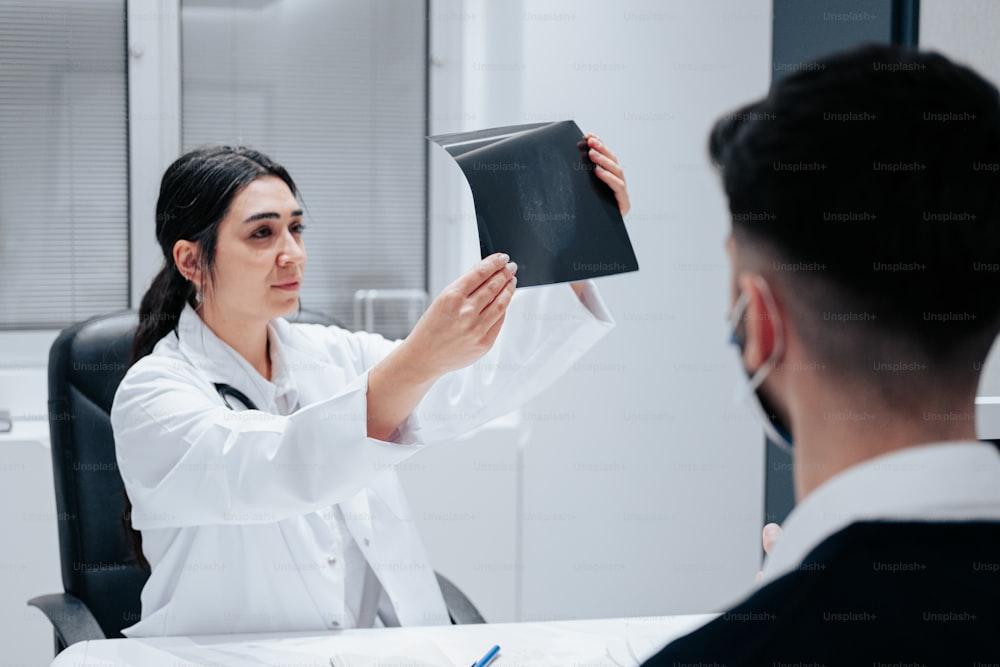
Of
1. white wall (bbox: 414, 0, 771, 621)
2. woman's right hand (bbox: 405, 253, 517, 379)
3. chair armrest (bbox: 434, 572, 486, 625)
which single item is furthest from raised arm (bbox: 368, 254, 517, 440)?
white wall (bbox: 414, 0, 771, 621)

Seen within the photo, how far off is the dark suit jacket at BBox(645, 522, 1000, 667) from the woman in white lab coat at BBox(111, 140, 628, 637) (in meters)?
0.74

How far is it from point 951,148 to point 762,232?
144mm

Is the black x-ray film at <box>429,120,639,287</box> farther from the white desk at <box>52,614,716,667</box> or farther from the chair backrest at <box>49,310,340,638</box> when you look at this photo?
the chair backrest at <box>49,310,340,638</box>

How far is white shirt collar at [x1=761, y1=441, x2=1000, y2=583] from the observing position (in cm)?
70

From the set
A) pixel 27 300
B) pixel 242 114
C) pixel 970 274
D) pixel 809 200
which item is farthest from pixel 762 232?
pixel 27 300

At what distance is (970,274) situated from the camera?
710mm

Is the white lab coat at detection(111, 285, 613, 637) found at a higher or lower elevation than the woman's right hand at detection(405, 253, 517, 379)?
→ lower

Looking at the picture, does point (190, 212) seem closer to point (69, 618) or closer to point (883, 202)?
point (69, 618)

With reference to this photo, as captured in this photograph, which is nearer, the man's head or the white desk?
the man's head

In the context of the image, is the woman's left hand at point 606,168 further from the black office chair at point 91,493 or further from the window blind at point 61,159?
the window blind at point 61,159

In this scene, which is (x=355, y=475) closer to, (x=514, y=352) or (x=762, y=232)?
(x=514, y=352)

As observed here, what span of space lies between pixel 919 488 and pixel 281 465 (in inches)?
37.1

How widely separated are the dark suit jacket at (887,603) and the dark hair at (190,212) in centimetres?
133

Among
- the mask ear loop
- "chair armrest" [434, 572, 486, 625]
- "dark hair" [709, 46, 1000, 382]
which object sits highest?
"dark hair" [709, 46, 1000, 382]
